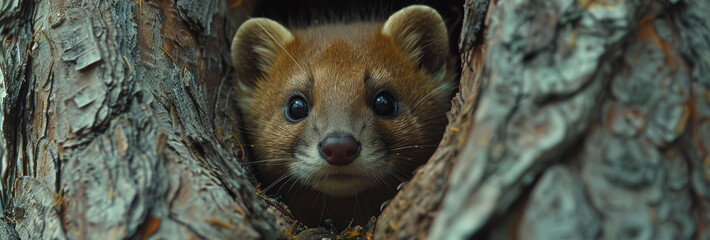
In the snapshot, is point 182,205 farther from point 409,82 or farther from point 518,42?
point 409,82

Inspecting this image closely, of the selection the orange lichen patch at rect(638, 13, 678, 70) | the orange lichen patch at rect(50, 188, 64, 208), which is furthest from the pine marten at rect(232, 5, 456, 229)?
the orange lichen patch at rect(638, 13, 678, 70)

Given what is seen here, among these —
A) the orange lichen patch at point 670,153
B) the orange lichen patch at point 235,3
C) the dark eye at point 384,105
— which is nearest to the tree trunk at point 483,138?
the orange lichen patch at point 670,153

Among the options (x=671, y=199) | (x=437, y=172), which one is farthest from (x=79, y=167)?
(x=671, y=199)

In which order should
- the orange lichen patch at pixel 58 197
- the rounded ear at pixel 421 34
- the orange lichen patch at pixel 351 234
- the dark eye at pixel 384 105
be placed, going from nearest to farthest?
the orange lichen patch at pixel 58 197
the orange lichen patch at pixel 351 234
the dark eye at pixel 384 105
the rounded ear at pixel 421 34

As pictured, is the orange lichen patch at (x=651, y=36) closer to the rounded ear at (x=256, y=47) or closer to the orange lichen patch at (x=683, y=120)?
the orange lichen patch at (x=683, y=120)

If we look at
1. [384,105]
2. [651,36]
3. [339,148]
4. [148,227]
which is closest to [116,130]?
[148,227]

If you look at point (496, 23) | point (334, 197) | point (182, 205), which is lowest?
point (334, 197)

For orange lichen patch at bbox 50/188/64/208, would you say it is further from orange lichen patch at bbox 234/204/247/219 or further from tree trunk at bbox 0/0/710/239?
orange lichen patch at bbox 234/204/247/219
